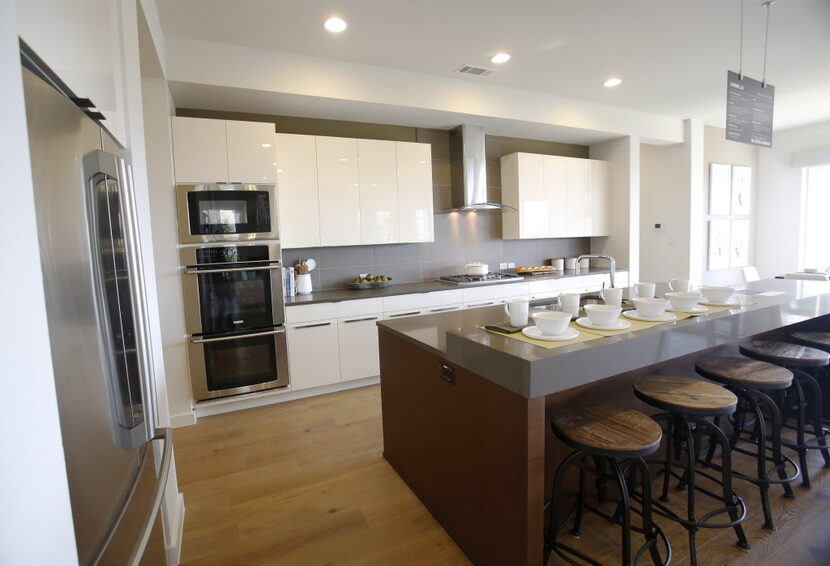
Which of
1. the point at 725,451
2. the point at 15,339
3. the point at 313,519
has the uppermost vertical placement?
the point at 15,339

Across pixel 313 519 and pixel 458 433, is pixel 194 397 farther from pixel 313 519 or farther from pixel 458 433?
pixel 458 433

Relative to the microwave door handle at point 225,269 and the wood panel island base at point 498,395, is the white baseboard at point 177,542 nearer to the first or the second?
the wood panel island base at point 498,395

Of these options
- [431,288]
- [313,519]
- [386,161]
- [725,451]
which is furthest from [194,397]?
[725,451]

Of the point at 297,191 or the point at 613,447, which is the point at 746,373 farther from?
the point at 297,191

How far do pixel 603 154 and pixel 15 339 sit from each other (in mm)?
6106

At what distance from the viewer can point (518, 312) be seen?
5.71ft

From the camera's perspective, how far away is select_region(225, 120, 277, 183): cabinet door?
3.18 meters

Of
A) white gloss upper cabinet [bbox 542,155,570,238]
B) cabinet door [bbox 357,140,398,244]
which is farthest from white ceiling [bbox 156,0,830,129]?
white gloss upper cabinet [bbox 542,155,570,238]

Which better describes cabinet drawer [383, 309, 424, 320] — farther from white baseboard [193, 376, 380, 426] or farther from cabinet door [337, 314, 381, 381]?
white baseboard [193, 376, 380, 426]

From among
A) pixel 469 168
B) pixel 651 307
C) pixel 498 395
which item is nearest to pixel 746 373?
pixel 651 307

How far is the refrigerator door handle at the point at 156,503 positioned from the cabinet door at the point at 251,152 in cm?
243

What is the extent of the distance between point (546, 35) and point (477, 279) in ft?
7.52

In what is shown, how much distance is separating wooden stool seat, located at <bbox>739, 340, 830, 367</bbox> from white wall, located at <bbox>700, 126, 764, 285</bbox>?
4.48 m

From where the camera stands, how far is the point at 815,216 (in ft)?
20.8
